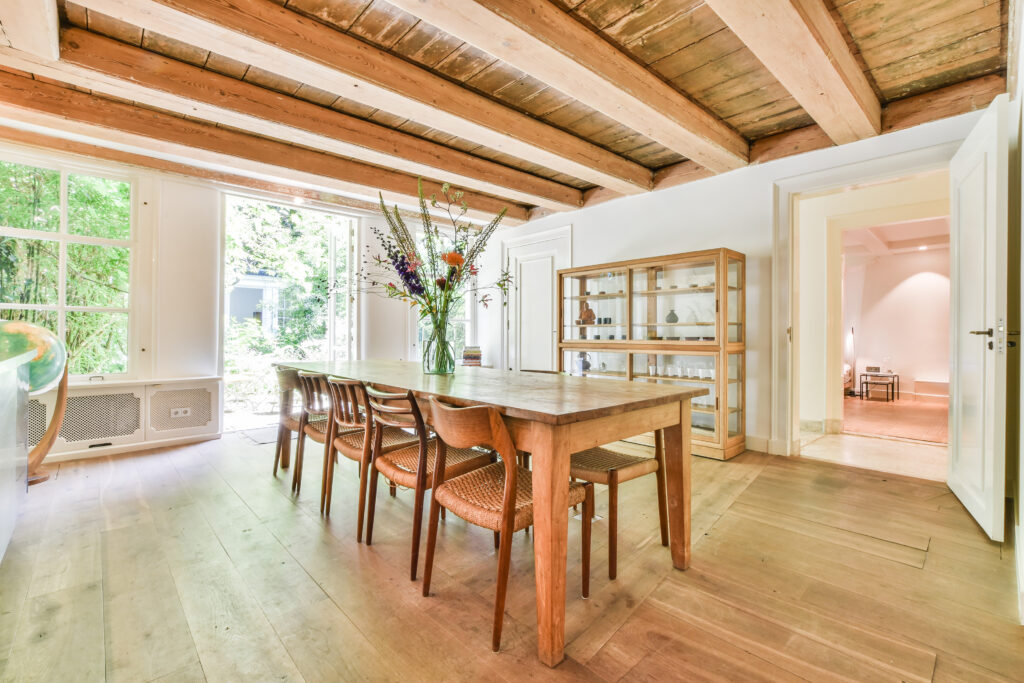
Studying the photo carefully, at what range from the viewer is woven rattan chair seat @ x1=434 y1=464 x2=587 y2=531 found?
1.47 m

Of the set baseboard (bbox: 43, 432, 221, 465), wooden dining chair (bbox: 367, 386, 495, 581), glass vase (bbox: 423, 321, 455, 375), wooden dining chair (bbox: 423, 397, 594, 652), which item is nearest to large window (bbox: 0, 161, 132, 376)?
baseboard (bbox: 43, 432, 221, 465)

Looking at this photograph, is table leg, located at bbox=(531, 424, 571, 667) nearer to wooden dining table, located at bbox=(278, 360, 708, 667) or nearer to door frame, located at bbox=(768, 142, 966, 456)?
wooden dining table, located at bbox=(278, 360, 708, 667)

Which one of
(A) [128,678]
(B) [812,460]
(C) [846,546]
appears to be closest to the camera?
(A) [128,678]

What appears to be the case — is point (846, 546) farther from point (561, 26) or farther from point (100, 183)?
point (100, 183)

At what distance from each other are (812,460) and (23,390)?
5.07 metres

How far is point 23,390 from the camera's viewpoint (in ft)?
7.23

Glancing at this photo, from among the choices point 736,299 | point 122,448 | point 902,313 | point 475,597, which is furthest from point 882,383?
point 122,448

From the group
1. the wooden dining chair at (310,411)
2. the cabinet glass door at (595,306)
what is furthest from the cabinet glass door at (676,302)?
the wooden dining chair at (310,411)

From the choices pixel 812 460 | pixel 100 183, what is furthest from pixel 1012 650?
pixel 100 183

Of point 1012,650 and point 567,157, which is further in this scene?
point 567,157

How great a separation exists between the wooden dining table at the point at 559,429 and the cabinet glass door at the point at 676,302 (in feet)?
6.47

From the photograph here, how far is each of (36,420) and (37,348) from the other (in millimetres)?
1625

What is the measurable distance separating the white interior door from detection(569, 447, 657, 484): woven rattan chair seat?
3.09 metres

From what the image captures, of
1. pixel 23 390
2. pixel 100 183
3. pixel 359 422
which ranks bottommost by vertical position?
pixel 359 422
